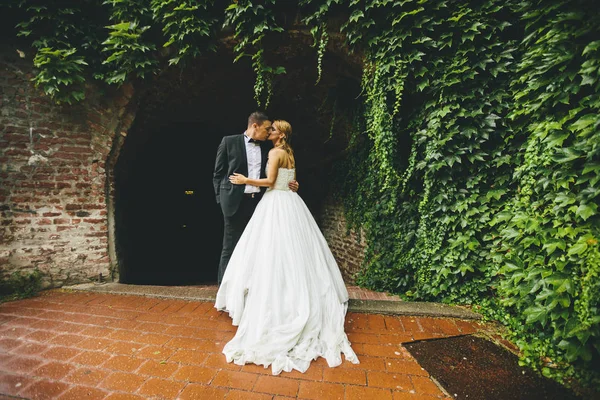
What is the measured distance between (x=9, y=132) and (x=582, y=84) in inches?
244

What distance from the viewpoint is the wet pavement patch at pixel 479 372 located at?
200 centimetres

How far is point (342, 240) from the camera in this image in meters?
5.73

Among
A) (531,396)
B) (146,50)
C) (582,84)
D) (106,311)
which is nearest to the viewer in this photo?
(531,396)

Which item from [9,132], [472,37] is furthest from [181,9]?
[472,37]

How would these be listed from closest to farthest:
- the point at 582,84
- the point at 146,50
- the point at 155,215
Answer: the point at 582,84 → the point at 146,50 → the point at 155,215

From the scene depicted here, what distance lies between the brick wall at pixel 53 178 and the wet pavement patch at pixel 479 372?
442 cm

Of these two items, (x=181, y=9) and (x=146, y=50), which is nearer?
(x=181, y=9)

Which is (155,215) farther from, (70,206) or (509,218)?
(509,218)

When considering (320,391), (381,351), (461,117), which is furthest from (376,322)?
(461,117)

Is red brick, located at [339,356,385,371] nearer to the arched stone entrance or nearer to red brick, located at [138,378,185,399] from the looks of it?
red brick, located at [138,378,185,399]

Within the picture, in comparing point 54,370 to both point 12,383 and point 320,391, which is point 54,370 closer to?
point 12,383

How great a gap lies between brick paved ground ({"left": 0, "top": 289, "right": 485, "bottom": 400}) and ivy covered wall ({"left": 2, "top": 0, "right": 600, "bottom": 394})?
801 mm

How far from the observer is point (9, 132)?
142 inches

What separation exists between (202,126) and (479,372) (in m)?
5.87
